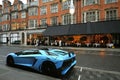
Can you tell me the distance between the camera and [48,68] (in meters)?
9.95

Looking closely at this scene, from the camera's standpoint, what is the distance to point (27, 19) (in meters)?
50.2

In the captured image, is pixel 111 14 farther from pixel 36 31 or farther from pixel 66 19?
pixel 36 31

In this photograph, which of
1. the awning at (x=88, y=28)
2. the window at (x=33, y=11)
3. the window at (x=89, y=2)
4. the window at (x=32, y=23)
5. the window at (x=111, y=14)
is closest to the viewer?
the awning at (x=88, y=28)

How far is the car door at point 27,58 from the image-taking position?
1081 cm

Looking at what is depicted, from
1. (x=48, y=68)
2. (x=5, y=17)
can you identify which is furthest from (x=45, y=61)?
(x=5, y=17)

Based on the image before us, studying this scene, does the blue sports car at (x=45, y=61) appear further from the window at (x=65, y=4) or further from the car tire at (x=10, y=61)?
the window at (x=65, y=4)

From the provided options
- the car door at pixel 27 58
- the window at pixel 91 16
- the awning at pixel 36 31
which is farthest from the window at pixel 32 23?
the car door at pixel 27 58

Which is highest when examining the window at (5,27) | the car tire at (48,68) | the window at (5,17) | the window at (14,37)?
the window at (5,17)

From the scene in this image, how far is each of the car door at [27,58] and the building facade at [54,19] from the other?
2110cm

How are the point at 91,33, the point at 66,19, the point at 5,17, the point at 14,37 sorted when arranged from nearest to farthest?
the point at 91,33, the point at 66,19, the point at 14,37, the point at 5,17

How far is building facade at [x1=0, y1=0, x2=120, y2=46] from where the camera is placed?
1284 inches

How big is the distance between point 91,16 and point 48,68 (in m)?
26.7

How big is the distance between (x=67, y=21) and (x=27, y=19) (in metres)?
15.4

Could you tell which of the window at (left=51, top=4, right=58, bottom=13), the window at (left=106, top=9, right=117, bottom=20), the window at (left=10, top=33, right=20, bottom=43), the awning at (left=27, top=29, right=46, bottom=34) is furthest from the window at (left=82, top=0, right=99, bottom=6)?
the window at (left=10, top=33, right=20, bottom=43)
